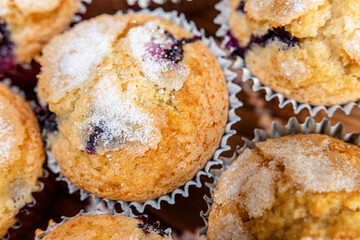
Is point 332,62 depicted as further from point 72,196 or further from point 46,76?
point 72,196

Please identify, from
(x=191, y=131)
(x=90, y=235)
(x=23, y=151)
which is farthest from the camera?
(x=23, y=151)

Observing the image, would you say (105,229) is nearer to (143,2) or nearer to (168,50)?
(168,50)

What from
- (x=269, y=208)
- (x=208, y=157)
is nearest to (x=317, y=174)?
(x=269, y=208)

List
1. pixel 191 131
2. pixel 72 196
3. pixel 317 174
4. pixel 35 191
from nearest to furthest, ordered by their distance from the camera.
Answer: pixel 317 174 → pixel 191 131 → pixel 35 191 → pixel 72 196

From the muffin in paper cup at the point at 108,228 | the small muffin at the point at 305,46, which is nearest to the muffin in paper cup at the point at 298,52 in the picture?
the small muffin at the point at 305,46

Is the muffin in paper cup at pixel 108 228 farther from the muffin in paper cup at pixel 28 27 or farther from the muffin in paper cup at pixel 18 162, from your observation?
the muffin in paper cup at pixel 28 27

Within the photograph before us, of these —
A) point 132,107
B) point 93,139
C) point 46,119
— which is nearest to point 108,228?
point 93,139
